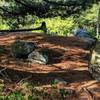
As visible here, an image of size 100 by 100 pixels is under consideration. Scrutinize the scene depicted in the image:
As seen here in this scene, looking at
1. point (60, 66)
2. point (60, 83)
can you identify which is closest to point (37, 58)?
point (60, 66)

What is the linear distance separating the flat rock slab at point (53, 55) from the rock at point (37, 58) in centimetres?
19

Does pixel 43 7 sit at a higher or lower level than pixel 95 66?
higher

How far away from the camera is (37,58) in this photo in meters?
9.13

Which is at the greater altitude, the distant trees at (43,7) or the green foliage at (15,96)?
the distant trees at (43,7)

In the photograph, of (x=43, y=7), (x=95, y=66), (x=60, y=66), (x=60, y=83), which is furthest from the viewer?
(x=43, y=7)

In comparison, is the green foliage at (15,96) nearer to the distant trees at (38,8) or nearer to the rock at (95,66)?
the rock at (95,66)

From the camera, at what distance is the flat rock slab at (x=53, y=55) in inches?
340

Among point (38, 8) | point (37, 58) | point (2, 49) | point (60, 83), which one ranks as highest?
point (38, 8)

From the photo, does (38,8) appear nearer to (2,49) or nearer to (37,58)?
(37,58)

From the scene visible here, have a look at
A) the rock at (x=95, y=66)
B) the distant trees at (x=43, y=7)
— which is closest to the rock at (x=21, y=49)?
the distant trees at (x=43, y=7)

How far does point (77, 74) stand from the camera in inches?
327

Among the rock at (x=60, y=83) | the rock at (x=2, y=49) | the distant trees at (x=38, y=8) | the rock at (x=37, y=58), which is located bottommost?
the rock at (x=60, y=83)

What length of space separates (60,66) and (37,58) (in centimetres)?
62

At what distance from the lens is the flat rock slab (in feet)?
28.3
